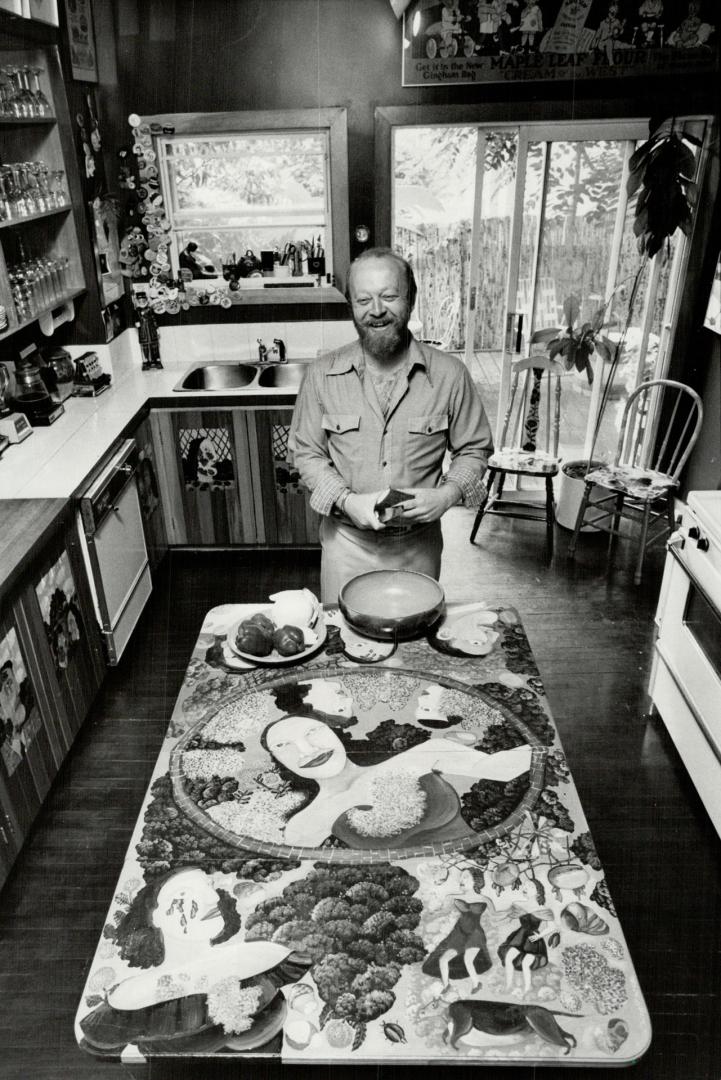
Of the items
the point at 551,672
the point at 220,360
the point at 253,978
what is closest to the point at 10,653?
the point at 253,978

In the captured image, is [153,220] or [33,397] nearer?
[33,397]

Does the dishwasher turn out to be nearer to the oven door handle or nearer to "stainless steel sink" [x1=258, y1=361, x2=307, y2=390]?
"stainless steel sink" [x1=258, y1=361, x2=307, y2=390]

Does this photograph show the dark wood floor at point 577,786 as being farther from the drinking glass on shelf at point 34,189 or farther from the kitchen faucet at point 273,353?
the drinking glass on shelf at point 34,189

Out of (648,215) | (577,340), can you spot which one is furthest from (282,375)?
(648,215)

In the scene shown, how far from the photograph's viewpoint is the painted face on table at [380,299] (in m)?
2.17

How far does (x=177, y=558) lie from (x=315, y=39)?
285 centimetres

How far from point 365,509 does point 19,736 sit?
1.33 metres

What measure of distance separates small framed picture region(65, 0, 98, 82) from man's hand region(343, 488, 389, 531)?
2828 millimetres

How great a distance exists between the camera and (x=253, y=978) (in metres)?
1.26

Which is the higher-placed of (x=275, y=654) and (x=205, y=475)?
(x=275, y=654)

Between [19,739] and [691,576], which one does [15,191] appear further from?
[691,576]

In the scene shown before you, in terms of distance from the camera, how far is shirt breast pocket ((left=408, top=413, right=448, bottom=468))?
2.46 m

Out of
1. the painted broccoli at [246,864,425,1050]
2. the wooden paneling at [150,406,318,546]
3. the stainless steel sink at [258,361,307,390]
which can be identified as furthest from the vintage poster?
the painted broccoli at [246,864,425,1050]

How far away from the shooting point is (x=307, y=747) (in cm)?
169
